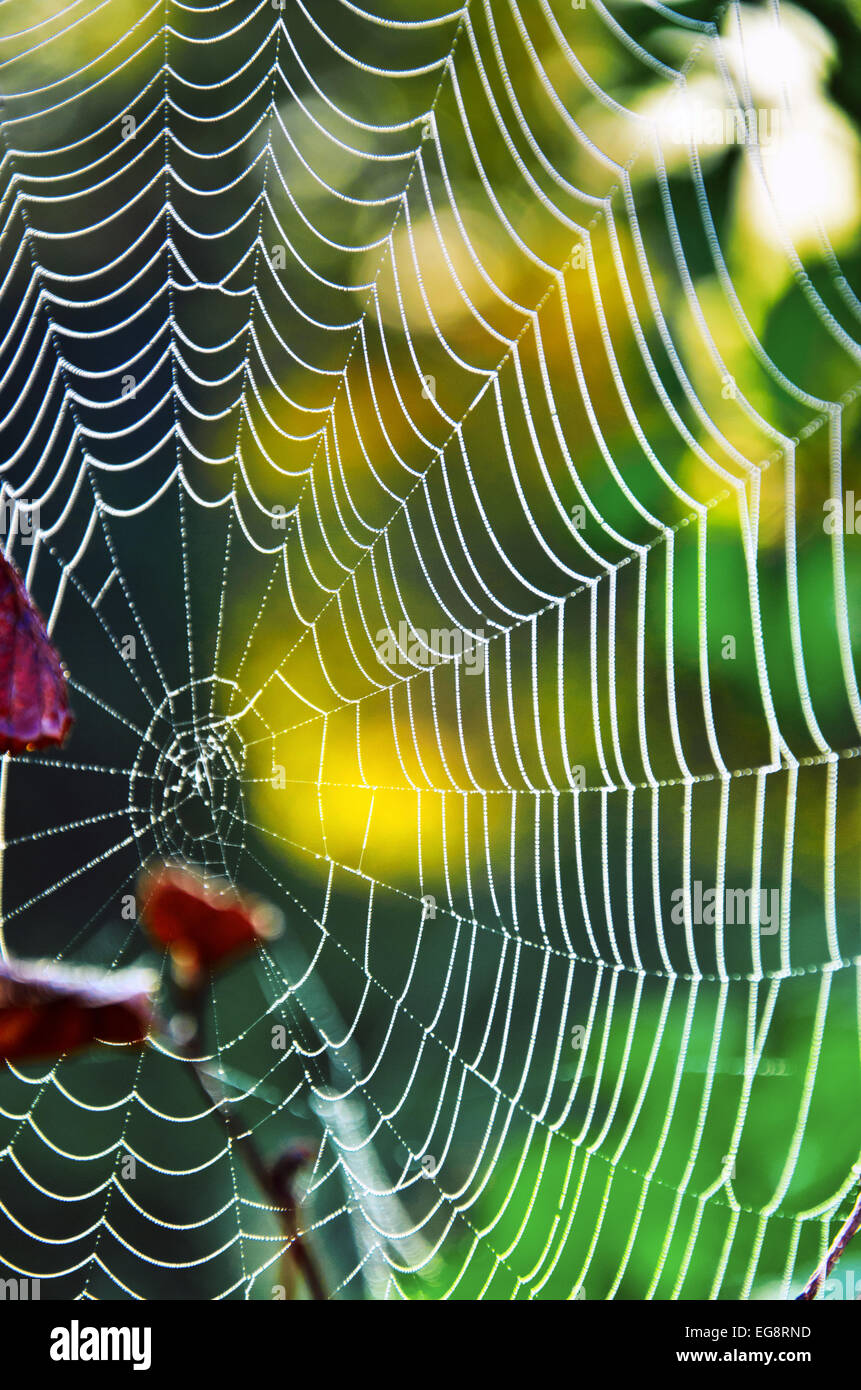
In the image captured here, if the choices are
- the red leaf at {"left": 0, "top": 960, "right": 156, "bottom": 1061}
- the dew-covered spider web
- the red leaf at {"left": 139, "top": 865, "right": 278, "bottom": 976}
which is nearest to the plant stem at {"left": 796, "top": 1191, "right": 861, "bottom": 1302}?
the red leaf at {"left": 0, "top": 960, "right": 156, "bottom": 1061}

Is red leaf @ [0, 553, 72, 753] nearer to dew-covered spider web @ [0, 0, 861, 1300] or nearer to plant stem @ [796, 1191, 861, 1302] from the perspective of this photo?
plant stem @ [796, 1191, 861, 1302]

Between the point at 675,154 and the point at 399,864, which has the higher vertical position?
the point at 675,154

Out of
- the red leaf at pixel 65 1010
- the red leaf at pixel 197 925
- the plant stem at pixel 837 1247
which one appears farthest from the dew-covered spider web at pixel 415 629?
the plant stem at pixel 837 1247

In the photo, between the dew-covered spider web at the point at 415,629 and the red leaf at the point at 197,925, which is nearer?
the red leaf at the point at 197,925

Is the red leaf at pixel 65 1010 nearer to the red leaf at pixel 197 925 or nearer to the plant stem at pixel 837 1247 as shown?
the red leaf at pixel 197 925
